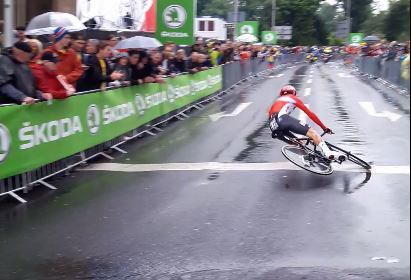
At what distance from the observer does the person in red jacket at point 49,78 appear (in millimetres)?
9547

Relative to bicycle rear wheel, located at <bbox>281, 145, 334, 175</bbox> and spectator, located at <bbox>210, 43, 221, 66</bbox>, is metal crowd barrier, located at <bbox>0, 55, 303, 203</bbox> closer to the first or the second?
spectator, located at <bbox>210, 43, 221, 66</bbox>

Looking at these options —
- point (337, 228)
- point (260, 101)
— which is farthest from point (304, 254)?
point (260, 101)

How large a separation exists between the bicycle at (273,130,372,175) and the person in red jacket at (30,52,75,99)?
3518mm

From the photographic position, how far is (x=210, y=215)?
734 cm

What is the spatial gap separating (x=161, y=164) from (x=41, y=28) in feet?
15.4

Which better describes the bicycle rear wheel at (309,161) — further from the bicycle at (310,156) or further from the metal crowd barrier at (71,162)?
the metal crowd barrier at (71,162)

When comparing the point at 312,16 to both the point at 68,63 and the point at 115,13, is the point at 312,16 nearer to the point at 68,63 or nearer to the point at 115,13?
the point at 68,63

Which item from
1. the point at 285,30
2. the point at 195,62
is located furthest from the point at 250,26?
the point at 195,62

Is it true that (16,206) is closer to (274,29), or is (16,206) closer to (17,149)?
(17,149)

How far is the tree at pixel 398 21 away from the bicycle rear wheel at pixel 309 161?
740cm

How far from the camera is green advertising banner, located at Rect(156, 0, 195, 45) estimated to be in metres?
19.2

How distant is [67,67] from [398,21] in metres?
9.15

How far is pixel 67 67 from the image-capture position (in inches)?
421

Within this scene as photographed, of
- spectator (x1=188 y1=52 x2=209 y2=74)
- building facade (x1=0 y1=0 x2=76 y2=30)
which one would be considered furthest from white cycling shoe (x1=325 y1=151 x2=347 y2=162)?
building facade (x1=0 y1=0 x2=76 y2=30)
